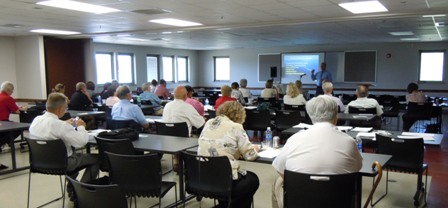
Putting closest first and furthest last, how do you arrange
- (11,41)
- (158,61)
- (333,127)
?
(333,127)
(11,41)
(158,61)

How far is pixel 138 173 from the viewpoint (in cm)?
308

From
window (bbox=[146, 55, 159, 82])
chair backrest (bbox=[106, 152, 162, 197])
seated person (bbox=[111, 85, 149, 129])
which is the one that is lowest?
chair backrest (bbox=[106, 152, 162, 197])

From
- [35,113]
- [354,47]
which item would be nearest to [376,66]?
[354,47]

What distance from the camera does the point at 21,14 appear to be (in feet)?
23.1

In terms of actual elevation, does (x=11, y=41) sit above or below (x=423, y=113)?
above

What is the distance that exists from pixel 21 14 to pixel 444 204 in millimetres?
7456

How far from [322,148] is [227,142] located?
924 millimetres

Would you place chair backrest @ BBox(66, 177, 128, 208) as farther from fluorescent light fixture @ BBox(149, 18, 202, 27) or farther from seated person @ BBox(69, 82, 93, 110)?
seated person @ BBox(69, 82, 93, 110)

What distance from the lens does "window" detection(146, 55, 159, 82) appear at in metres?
15.7

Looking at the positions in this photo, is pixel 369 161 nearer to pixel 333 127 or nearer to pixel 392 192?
pixel 333 127

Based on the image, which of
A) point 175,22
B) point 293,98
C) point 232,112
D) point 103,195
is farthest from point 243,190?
point 175,22

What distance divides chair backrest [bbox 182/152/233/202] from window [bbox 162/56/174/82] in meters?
13.7

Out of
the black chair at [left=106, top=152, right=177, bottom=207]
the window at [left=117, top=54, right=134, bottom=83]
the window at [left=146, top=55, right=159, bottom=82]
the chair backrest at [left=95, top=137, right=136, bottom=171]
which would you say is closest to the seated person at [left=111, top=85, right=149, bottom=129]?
the chair backrest at [left=95, top=137, right=136, bottom=171]

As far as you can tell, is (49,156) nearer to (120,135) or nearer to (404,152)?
(120,135)
